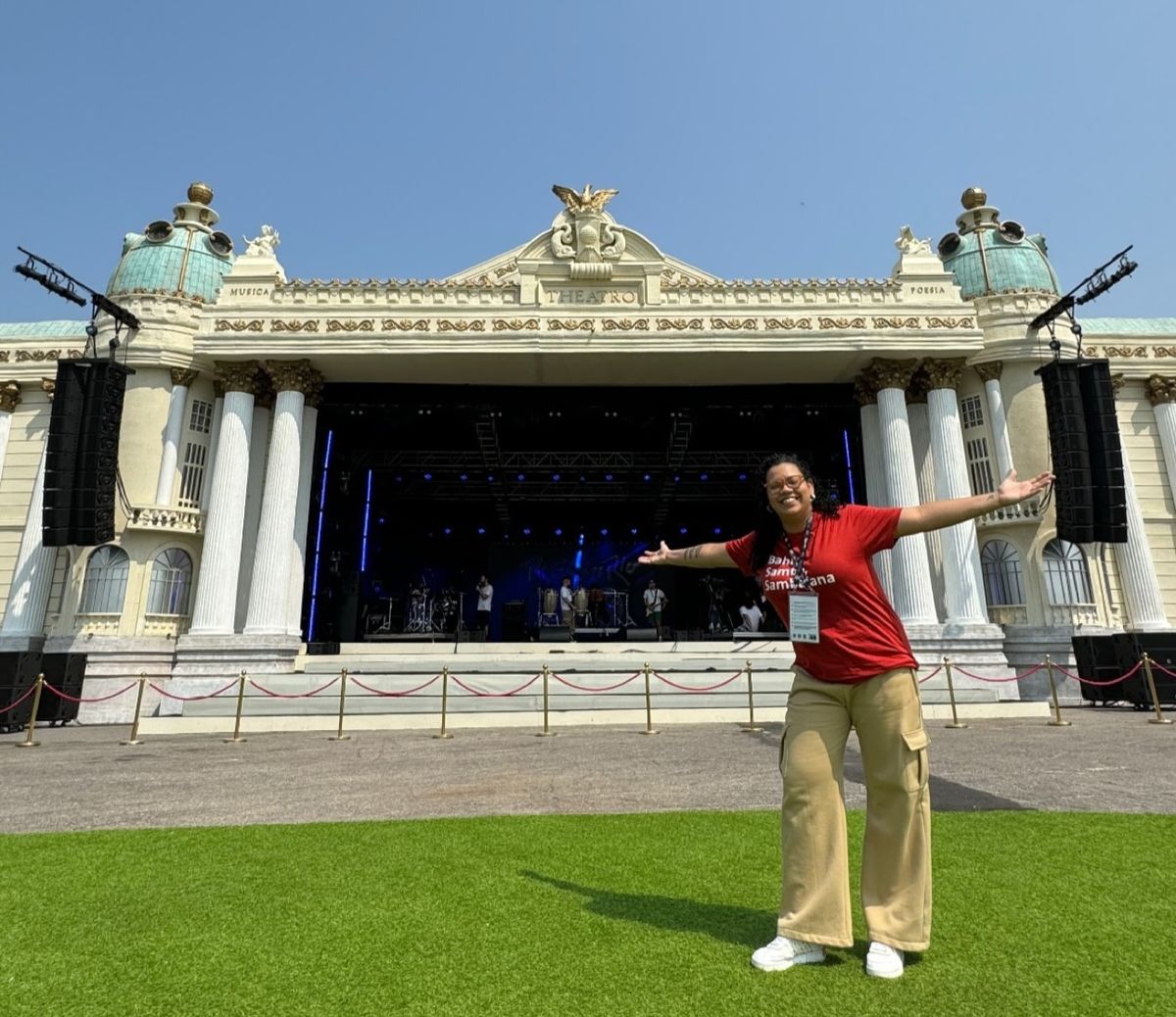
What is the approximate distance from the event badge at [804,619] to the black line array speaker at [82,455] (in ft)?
61.6

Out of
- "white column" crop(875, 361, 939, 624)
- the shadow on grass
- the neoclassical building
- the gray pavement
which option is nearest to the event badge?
the shadow on grass

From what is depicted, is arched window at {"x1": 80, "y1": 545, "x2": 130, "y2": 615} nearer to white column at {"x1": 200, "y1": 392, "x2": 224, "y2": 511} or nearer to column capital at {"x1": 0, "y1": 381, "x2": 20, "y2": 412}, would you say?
white column at {"x1": 200, "y1": 392, "x2": 224, "y2": 511}

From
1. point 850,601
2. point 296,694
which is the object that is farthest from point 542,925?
point 296,694

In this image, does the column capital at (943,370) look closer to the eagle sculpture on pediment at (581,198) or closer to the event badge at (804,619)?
the eagle sculpture on pediment at (581,198)

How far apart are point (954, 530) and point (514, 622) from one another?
17.8 meters

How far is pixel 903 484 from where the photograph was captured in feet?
60.6

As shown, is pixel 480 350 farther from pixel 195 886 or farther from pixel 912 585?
pixel 195 886

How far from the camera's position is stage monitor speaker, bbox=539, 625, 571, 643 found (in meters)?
23.5

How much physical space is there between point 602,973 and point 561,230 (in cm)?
2015

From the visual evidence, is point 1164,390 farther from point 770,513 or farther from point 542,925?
point 542,925

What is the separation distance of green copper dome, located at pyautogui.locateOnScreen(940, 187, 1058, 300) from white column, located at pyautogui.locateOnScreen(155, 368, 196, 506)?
2317 centimetres

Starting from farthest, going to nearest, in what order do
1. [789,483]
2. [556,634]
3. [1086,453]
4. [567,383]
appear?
[556,634]
[567,383]
[1086,453]
[789,483]

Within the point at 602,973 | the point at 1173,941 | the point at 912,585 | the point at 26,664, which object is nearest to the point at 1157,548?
the point at 912,585

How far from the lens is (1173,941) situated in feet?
9.58
